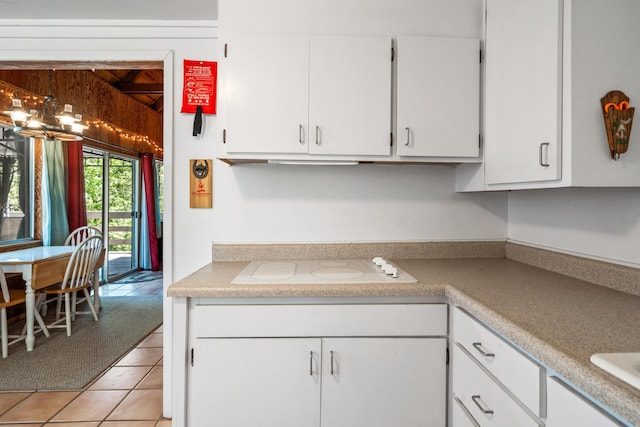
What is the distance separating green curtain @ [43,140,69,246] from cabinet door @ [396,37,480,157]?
410 cm

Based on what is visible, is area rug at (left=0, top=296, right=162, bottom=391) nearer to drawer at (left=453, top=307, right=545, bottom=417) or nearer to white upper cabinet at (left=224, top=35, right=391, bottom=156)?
white upper cabinet at (left=224, top=35, right=391, bottom=156)

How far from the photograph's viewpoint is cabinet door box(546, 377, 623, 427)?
690 mm

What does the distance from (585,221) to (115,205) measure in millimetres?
6182

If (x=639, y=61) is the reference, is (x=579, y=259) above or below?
below

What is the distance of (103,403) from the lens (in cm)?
212

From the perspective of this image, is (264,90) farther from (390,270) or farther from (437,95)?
(390,270)

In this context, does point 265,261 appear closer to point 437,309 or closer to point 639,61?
point 437,309

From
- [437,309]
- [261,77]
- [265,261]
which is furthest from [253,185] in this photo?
[437,309]

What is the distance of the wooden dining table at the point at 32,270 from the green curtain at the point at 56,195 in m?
0.90

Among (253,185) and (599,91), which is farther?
(253,185)

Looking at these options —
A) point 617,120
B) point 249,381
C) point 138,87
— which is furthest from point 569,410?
point 138,87

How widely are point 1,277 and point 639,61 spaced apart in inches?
157

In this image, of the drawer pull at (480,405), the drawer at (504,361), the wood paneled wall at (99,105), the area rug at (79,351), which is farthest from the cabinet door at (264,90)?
the wood paneled wall at (99,105)

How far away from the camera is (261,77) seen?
1640 millimetres
